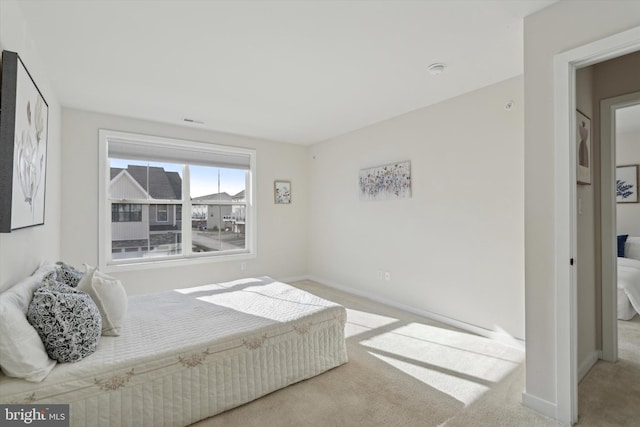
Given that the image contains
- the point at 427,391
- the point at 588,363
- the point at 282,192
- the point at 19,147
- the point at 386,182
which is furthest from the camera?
the point at 282,192

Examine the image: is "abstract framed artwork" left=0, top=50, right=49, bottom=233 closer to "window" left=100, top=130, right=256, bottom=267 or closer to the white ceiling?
the white ceiling

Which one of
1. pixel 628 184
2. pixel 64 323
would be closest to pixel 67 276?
pixel 64 323

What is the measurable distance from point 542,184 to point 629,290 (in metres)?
2.65

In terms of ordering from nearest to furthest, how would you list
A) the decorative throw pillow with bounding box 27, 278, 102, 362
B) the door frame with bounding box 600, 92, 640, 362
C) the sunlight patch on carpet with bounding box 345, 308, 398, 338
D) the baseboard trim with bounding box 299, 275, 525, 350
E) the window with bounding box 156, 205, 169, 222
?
the decorative throw pillow with bounding box 27, 278, 102, 362 < the door frame with bounding box 600, 92, 640, 362 < the baseboard trim with bounding box 299, 275, 525, 350 < the sunlight patch on carpet with bounding box 345, 308, 398, 338 < the window with bounding box 156, 205, 169, 222

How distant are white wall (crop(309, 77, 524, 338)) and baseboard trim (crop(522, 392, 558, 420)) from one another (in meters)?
1.02

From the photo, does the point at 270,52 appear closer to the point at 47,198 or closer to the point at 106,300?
the point at 106,300

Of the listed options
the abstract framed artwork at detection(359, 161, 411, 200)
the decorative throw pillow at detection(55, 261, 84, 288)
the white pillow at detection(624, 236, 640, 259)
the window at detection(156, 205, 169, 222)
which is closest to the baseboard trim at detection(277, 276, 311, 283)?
the abstract framed artwork at detection(359, 161, 411, 200)

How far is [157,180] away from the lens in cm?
436

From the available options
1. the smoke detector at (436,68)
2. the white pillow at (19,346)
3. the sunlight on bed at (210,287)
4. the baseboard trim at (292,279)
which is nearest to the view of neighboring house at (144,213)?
the sunlight on bed at (210,287)

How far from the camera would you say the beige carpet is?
1.88 metres

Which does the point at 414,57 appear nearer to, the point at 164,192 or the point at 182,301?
the point at 182,301

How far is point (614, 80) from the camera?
95.5 inches

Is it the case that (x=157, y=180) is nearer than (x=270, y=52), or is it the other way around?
(x=270, y=52)

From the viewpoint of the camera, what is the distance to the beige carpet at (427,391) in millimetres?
1883
